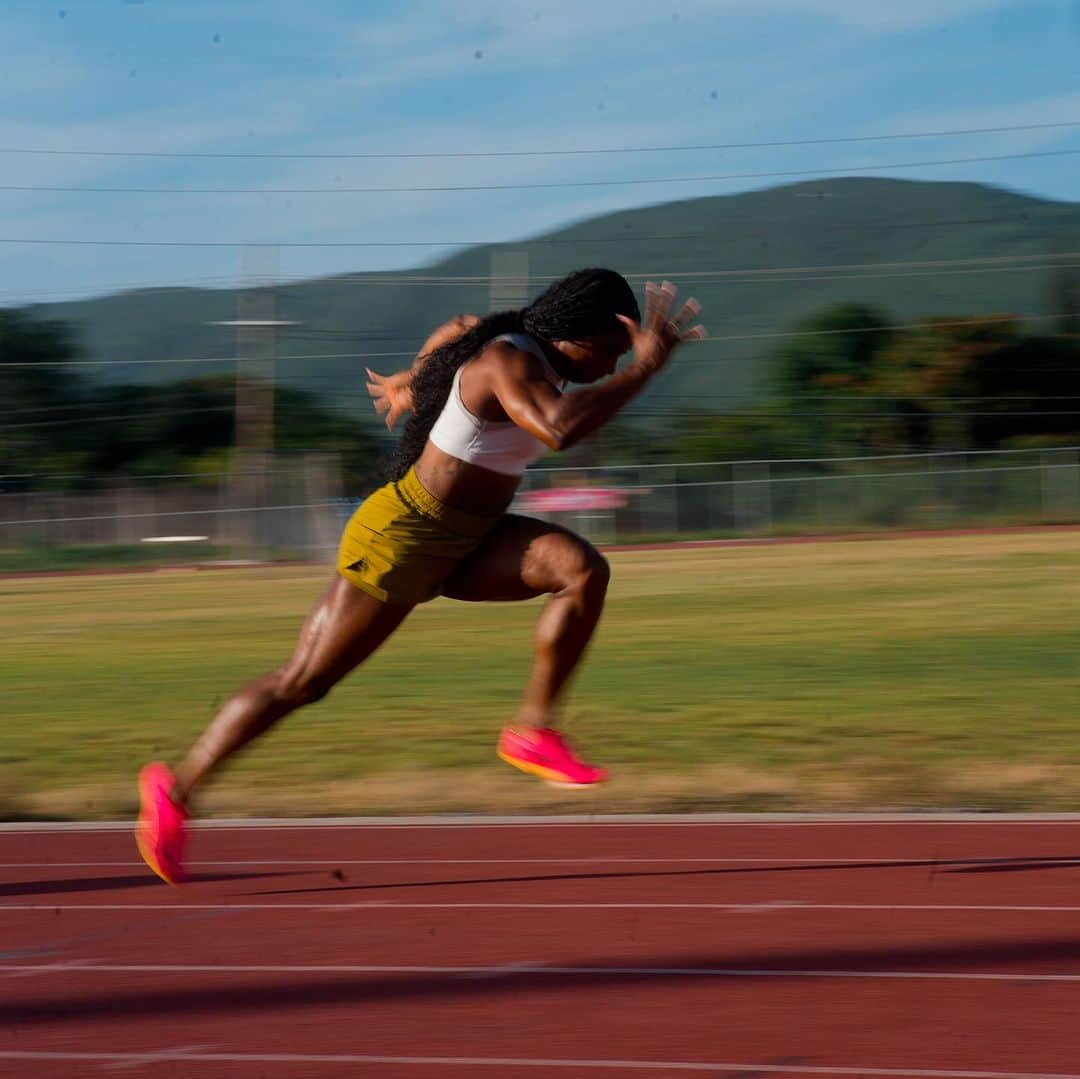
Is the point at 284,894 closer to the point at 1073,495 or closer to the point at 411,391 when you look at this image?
the point at 411,391

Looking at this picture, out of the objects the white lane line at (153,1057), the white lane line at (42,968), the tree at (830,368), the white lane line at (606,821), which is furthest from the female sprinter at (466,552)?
the tree at (830,368)

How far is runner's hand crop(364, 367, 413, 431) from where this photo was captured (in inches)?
238

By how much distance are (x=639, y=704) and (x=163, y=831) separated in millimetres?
6309

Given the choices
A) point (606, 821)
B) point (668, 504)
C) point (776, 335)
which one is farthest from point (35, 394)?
point (606, 821)

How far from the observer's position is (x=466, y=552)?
218 inches

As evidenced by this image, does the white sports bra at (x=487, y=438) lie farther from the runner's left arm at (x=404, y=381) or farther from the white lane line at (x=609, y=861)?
the white lane line at (x=609, y=861)

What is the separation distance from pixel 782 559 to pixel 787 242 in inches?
3663

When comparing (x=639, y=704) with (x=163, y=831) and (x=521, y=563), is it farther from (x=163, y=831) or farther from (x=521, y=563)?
(x=163, y=831)

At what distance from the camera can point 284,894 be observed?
5.54 metres

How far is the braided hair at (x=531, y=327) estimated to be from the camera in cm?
540

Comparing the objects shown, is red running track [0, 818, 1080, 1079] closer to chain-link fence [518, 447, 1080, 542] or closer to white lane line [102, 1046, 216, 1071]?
white lane line [102, 1046, 216, 1071]

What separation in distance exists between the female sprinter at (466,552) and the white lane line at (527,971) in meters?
0.88

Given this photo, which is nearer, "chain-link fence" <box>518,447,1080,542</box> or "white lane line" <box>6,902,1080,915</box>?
"white lane line" <box>6,902,1080,915</box>

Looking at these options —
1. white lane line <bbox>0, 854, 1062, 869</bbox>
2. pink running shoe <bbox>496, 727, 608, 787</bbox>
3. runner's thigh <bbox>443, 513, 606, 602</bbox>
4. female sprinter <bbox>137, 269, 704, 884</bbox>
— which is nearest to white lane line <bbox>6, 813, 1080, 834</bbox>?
white lane line <bbox>0, 854, 1062, 869</bbox>
